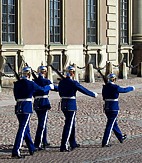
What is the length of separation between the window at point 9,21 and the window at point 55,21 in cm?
257

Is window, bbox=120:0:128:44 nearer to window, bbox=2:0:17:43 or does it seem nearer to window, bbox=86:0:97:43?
window, bbox=86:0:97:43

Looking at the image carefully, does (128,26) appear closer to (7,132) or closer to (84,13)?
(84,13)

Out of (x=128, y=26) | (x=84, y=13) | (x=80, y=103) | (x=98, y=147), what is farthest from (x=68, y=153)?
(x=128, y=26)

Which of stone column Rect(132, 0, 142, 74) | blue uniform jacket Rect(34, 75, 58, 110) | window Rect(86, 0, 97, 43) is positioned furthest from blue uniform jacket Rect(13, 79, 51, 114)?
stone column Rect(132, 0, 142, 74)

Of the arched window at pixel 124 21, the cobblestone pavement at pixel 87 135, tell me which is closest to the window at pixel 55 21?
the arched window at pixel 124 21

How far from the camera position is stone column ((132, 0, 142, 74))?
31.6m

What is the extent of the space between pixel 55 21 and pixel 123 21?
20.5 feet

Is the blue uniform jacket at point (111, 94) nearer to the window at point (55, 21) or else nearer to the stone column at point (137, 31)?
the window at point (55, 21)

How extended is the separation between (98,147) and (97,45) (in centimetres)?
1781

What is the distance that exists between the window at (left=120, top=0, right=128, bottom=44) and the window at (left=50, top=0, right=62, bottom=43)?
5.63 meters

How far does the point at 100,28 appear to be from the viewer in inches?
1138

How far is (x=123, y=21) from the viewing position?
3131 cm

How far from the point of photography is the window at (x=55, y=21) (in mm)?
26000

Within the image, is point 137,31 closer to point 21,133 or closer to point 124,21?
point 124,21
